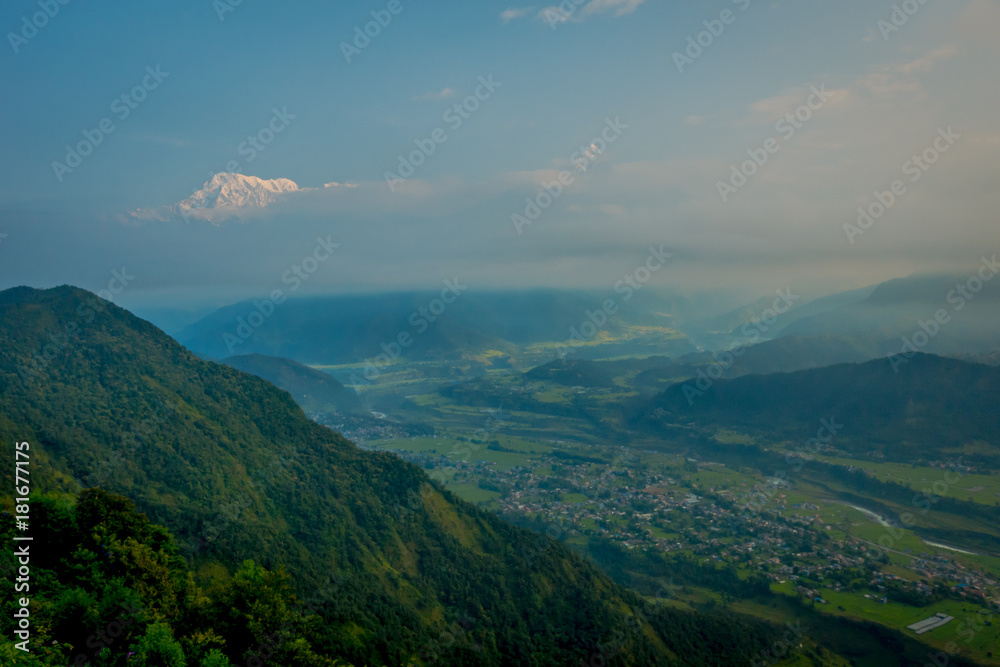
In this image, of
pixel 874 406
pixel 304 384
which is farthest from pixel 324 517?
Result: pixel 304 384

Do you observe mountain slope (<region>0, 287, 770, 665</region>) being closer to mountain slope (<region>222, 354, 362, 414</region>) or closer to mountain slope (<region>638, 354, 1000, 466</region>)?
mountain slope (<region>638, 354, 1000, 466</region>)

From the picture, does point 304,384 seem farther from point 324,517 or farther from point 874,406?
point 874,406

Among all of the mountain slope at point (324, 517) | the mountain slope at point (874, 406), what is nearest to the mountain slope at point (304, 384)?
the mountain slope at point (874, 406)

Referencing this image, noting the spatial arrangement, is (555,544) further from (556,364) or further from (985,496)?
(556,364)

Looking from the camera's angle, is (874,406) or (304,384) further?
(304,384)

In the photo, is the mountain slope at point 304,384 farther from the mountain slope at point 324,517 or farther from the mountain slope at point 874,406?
the mountain slope at point 324,517

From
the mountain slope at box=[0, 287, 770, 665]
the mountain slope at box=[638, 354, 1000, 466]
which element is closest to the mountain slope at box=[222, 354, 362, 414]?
the mountain slope at box=[638, 354, 1000, 466]

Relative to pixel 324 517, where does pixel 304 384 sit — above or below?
above

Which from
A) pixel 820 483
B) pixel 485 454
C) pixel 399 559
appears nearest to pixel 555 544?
pixel 399 559
